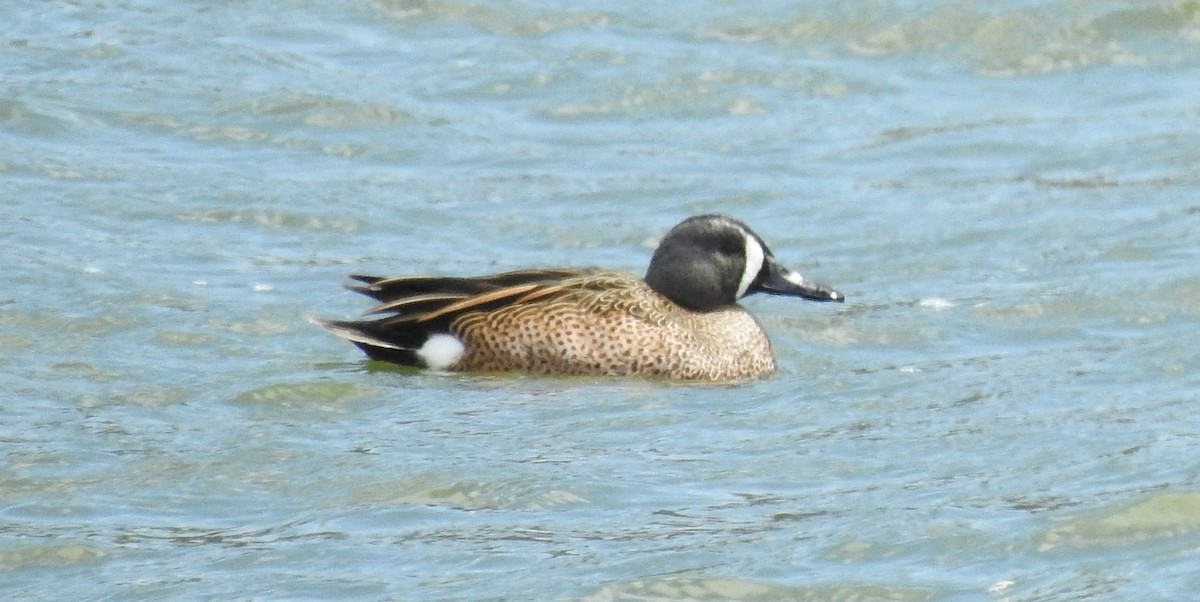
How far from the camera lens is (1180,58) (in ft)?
59.8

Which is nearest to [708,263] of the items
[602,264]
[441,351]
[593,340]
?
[593,340]

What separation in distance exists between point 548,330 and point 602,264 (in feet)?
9.02

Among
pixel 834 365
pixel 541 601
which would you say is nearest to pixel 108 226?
pixel 834 365

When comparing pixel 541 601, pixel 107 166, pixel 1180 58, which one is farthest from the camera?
pixel 1180 58

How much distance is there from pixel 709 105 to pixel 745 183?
2.02 meters

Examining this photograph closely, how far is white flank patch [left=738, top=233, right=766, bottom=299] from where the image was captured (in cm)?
1156

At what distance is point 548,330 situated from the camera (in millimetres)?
11078

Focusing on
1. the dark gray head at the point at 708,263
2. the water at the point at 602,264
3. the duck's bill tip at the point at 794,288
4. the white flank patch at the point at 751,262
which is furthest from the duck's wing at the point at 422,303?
the duck's bill tip at the point at 794,288

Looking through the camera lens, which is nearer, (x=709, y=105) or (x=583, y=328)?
(x=583, y=328)

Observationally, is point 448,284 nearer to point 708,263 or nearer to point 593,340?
point 593,340

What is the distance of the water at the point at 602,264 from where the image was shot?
7.91 m

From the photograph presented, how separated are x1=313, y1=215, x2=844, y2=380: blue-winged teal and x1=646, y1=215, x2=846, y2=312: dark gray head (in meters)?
0.12

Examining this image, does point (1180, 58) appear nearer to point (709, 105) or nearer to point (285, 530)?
point (709, 105)

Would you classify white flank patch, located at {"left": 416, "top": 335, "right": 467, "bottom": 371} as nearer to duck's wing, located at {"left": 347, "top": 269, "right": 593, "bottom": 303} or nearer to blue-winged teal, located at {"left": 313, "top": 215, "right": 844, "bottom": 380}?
blue-winged teal, located at {"left": 313, "top": 215, "right": 844, "bottom": 380}
